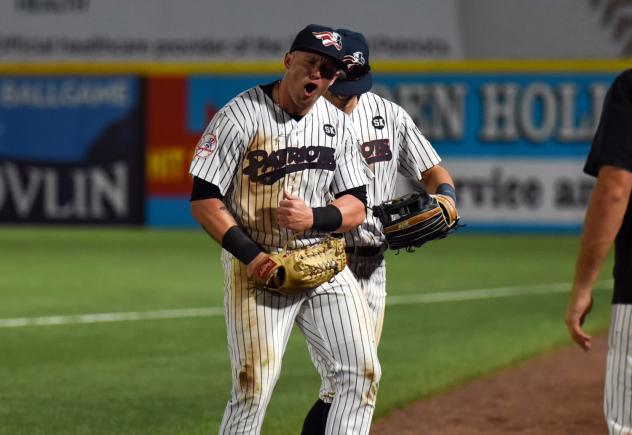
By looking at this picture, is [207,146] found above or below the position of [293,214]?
above

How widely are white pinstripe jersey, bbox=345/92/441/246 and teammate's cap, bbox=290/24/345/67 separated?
3.64 ft

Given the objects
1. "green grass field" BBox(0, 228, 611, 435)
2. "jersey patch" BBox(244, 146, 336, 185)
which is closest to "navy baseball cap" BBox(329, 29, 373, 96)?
"jersey patch" BBox(244, 146, 336, 185)

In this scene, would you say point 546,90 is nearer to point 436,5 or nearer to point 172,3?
point 436,5

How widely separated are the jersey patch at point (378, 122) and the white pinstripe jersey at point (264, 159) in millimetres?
941

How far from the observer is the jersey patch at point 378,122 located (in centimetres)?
634

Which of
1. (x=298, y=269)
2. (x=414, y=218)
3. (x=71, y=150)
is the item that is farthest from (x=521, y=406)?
(x=71, y=150)

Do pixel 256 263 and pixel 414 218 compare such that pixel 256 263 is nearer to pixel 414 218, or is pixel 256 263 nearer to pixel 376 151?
pixel 414 218

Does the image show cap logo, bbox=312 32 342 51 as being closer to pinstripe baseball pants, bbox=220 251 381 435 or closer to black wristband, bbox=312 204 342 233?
black wristband, bbox=312 204 342 233

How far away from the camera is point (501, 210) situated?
20484 millimetres

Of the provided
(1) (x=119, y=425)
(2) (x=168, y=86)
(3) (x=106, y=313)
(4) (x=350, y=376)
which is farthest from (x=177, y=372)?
(2) (x=168, y=86)

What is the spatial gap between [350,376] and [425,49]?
58.1 feet

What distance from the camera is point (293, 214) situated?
16.8 ft

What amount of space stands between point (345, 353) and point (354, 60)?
137 cm

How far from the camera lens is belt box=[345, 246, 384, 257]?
6.27m
